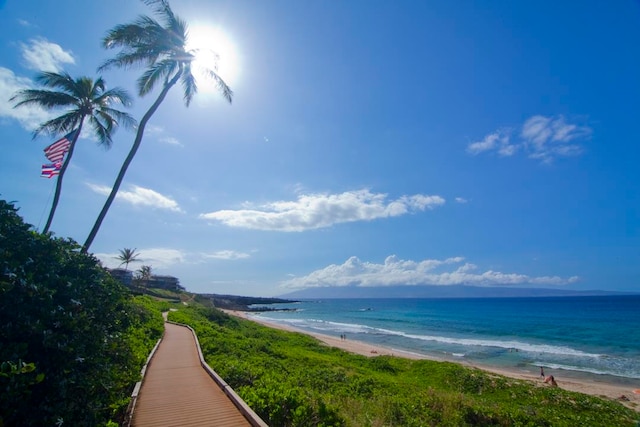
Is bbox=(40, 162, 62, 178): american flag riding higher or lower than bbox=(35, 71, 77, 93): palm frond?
lower

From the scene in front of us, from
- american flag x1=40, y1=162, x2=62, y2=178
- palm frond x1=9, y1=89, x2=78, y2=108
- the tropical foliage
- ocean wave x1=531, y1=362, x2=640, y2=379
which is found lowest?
ocean wave x1=531, y1=362, x2=640, y2=379

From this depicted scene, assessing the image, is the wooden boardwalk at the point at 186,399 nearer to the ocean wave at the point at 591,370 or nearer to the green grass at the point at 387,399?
the green grass at the point at 387,399

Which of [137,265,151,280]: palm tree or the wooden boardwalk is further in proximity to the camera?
[137,265,151,280]: palm tree

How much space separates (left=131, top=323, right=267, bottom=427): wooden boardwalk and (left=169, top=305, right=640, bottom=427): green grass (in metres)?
0.44

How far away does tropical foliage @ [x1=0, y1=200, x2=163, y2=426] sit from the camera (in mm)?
3193

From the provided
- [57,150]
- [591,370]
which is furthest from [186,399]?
[591,370]

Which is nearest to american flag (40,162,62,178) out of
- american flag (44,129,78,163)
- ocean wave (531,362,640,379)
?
american flag (44,129,78,163)

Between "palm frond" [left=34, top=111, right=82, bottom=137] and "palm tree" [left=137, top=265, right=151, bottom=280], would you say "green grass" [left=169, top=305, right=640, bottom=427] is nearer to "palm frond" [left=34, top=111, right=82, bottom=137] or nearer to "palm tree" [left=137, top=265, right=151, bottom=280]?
"palm frond" [left=34, top=111, right=82, bottom=137]

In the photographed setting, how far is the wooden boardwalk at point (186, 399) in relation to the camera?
21.1 feet

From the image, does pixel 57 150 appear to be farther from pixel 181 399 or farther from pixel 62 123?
pixel 181 399

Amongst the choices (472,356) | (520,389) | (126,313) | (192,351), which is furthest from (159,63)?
(472,356)

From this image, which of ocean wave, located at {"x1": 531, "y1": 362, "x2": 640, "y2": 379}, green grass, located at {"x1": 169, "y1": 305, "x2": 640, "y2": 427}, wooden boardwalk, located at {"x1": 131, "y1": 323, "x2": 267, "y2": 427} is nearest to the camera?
wooden boardwalk, located at {"x1": 131, "y1": 323, "x2": 267, "y2": 427}

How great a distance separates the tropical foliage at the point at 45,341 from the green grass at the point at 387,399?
3894 millimetres

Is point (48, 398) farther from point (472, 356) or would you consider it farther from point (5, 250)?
point (472, 356)
